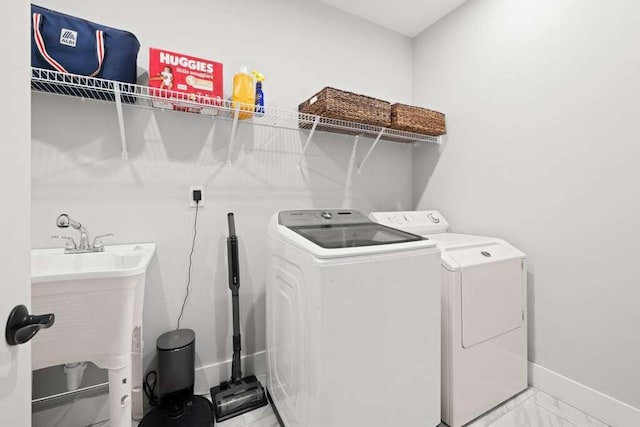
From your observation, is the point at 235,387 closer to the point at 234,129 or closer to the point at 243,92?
the point at 234,129

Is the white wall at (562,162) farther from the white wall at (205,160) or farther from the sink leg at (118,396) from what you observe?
the sink leg at (118,396)

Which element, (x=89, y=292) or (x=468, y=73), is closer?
(x=89, y=292)

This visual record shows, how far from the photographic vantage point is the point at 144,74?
5.44 feet

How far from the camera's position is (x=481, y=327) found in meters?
1.59

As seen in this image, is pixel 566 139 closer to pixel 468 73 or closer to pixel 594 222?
pixel 594 222

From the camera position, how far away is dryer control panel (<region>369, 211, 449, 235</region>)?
2.11 metres

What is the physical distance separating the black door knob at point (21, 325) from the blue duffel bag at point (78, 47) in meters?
1.27

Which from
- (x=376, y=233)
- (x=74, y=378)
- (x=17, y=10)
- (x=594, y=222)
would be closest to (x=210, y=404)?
(x=74, y=378)

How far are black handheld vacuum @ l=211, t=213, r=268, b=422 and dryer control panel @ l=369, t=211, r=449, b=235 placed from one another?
1030mm

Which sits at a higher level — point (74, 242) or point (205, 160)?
point (205, 160)

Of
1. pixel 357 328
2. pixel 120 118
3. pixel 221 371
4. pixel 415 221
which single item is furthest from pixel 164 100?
pixel 415 221

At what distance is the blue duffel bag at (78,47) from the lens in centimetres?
125

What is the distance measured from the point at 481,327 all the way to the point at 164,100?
2154 mm

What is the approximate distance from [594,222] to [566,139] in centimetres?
52
